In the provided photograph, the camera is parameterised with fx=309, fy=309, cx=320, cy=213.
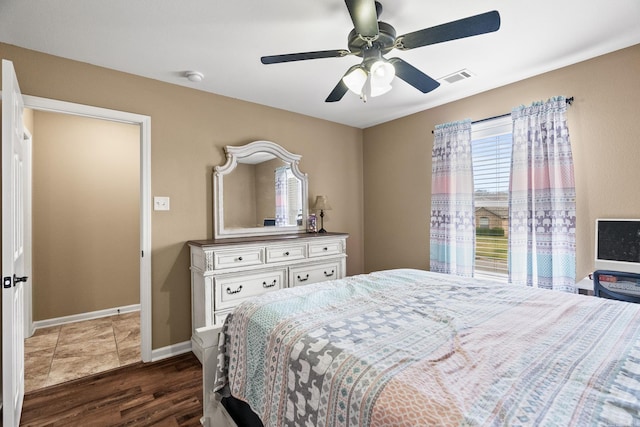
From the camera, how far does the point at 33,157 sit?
11.0 feet

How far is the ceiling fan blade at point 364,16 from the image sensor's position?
1.42 m

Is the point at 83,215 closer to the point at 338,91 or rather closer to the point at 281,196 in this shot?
the point at 281,196

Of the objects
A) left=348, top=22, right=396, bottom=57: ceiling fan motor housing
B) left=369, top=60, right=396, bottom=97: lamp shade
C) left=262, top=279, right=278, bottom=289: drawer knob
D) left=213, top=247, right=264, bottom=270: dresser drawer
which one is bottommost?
left=262, top=279, right=278, bottom=289: drawer knob

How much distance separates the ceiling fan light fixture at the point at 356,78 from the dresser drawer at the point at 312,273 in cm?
187

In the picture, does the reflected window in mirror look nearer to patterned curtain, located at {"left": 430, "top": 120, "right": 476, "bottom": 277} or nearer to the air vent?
patterned curtain, located at {"left": 430, "top": 120, "right": 476, "bottom": 277}

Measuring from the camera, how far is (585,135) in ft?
8.17

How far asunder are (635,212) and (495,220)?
40.0 inches

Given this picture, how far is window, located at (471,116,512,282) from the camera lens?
3.03 m

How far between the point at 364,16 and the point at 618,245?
7.73 ft

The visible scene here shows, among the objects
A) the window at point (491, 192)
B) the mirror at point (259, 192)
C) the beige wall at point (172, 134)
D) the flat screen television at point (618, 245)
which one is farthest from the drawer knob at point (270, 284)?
the flat screen television at point (618, 245)

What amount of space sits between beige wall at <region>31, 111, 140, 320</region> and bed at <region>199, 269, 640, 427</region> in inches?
118

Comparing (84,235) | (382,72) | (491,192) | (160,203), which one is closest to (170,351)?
(160,203)

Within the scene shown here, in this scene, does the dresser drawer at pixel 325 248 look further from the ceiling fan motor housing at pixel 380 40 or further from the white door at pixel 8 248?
the white door at pixel 8 248

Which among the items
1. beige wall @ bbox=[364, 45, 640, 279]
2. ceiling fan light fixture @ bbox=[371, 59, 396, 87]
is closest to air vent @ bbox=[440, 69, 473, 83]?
beige wall @ bbox=[364, 45, 640, 279]
